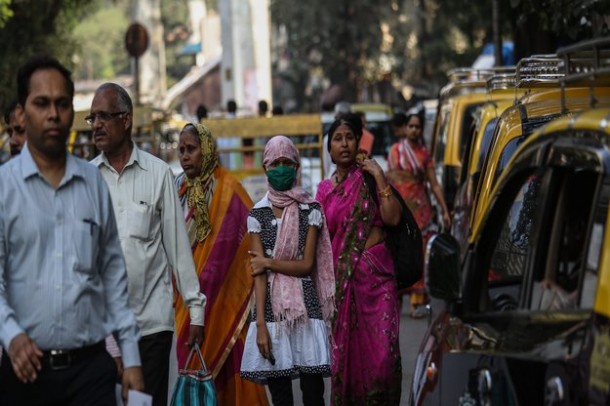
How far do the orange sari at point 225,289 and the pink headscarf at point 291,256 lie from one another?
595 mm

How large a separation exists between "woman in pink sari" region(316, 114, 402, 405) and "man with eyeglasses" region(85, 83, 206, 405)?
5.24 ft

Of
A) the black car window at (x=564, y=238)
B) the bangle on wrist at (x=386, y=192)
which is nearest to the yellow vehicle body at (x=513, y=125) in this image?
the bangle on wrist at (x=386, y=192)

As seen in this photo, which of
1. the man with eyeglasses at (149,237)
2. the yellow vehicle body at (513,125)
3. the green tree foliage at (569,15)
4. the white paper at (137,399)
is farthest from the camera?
the green tree foliage at (569,15)

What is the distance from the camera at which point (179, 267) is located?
6.54 metres

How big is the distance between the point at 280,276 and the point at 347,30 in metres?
39.4

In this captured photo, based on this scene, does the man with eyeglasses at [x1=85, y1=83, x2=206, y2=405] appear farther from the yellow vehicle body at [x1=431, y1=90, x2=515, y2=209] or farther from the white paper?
the yellow vehicle body at [x1=431, y1=90, x2=515, y2=209]

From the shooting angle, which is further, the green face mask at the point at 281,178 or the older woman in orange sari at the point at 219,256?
the older woman in orange sari at the point at 219,256

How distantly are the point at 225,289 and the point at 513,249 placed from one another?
8.40ft

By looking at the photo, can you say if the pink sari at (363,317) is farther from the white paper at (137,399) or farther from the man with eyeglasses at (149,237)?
the white paper at (137,399)

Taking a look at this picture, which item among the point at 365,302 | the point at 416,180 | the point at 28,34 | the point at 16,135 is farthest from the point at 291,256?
the point at 28,34

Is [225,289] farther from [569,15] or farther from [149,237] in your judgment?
[569,15]

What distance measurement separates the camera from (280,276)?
25.7 feet

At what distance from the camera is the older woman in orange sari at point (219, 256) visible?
8398 mm

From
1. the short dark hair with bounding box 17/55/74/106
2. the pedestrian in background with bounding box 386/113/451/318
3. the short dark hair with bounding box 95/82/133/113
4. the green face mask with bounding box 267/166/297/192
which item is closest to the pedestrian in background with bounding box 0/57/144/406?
the short dark hair with bounding box 17/55/74/106
